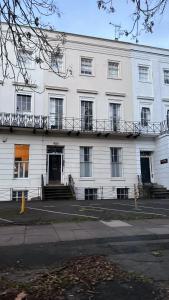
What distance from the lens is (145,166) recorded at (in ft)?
87.0

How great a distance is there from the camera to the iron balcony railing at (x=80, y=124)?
2278 centimetres

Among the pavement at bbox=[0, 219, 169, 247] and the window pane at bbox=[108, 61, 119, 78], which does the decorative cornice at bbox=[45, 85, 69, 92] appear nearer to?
the window pane at bbox=[108, 61, 119, 78]

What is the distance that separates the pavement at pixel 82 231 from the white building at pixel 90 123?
1189cm

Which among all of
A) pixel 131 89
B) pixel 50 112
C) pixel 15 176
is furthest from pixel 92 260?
pixel 131 89

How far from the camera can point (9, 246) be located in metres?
7.91

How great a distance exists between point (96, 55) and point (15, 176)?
37.7 ft

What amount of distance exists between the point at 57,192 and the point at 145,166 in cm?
801

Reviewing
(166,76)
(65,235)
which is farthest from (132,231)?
(166,76)

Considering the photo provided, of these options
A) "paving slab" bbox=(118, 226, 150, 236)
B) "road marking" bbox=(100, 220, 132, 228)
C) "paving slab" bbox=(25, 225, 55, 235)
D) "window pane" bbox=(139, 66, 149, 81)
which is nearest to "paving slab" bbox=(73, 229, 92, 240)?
"paving slab" bbox=(25, 225, 55, 235)

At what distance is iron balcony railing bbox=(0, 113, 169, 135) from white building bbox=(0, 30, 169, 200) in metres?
0.07

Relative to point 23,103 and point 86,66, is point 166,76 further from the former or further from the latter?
point 23,103

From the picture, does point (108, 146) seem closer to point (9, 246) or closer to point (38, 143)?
point (38, 143)

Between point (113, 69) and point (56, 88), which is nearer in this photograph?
point (56, 88)

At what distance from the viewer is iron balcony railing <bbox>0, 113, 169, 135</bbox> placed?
22.8 metres
